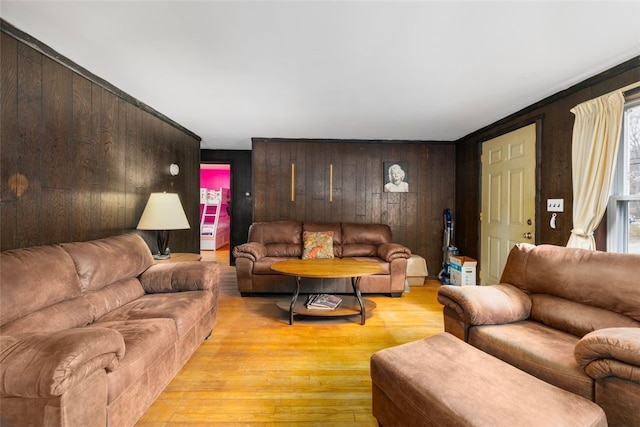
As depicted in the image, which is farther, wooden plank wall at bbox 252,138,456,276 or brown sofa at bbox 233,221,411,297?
wooden plank wall at bbox 252,138,456,276

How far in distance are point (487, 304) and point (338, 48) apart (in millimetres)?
2043

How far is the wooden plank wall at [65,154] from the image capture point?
1.85 metres

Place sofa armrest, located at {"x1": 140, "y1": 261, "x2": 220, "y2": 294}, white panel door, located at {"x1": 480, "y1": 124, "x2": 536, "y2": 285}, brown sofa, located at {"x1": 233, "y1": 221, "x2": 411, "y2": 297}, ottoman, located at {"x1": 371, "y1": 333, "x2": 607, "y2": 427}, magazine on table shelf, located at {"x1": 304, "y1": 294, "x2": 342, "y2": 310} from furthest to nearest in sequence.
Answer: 1. brown sofa, located at {"x1": 233, "y1": 221, "x2": 411, "y2": 297}
2. white panel door, located at {"x1": 480, "y1": 124, "x2": 536, "y2": 285}
3. magazine on table shelf, located at {"x1": 304, "y1": 294, "x2": 342, "y2": 310}
4. sofa armrest, located at {"x1": 140, "y1": 261, "x2": 220, "y2": 294}
5. ottoman, located at {"x1": 371, "y1": 333, "x2": 607, "y2": 427}

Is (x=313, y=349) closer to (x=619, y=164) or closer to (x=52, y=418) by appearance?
(x=52, y=418)

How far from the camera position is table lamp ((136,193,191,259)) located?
2.97 m

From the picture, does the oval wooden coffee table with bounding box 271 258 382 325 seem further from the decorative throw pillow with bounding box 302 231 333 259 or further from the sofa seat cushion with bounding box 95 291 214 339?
the sofa seat cushion with bounding box 95 291 214 339

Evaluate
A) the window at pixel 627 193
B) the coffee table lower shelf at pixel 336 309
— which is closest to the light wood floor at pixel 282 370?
the coffee table lower shelf at pixel 336 309

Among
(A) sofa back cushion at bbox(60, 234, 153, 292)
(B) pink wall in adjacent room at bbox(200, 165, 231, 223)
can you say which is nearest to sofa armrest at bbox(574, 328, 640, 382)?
(A) sofa back cushion at bbox(60, 234, 153, 292)

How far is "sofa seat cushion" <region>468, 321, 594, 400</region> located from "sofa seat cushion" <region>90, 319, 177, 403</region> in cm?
196

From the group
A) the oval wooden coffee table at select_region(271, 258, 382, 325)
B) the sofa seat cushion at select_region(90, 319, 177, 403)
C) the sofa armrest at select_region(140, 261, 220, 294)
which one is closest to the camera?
the sofa seat cushion at select_region(90, 319, 177, 403)

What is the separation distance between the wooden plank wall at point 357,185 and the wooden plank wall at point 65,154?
6.04 ft

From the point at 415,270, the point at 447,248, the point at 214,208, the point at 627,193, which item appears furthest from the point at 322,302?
the point at 214,208

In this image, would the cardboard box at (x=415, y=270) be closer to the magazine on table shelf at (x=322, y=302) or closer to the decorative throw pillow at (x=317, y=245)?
the decorative throw pillow at (x=317, y=245)

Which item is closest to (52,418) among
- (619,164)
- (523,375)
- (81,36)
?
(523,375)
